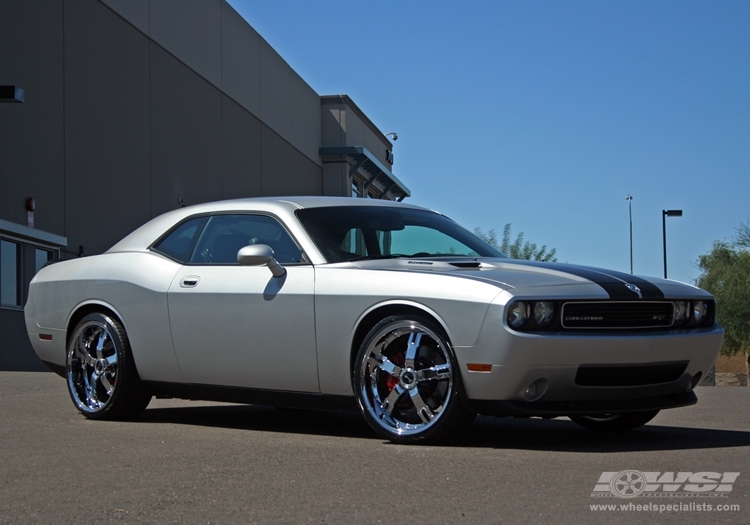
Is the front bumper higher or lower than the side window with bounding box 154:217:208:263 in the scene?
lower

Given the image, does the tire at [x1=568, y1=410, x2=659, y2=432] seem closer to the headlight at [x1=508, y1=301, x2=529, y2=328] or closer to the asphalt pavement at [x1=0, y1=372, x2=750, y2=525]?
the asphalt pavement at [x1=0, y1=372, x2=750, y2=525]

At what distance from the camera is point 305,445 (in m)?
5.75

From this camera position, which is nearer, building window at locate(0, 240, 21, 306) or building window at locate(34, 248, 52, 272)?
building window at locate(0, 240, 21, 306)

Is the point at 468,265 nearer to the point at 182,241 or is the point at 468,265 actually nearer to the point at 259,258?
Result: the point at 259,258

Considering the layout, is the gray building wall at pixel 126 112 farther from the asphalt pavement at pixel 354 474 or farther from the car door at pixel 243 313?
the asphalt pavement at pixel 354 474

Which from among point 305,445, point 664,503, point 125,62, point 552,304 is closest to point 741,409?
point 552,304

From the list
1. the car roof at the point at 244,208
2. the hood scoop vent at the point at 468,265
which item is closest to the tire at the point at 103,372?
the car roof at the point at 244,208

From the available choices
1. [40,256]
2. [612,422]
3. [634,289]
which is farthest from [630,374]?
[40,256]

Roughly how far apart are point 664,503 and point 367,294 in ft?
7.83

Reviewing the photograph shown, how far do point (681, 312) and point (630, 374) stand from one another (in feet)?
1.79

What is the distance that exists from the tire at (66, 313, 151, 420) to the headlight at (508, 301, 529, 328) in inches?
111

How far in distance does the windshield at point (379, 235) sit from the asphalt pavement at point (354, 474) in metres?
1.07

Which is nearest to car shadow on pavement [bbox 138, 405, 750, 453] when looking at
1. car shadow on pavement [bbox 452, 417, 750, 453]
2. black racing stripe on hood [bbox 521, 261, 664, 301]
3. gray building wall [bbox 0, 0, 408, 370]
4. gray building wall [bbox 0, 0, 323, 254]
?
car shadow on pavement [bbox 452, 417, 750, 453]

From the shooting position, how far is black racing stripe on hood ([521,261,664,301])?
18.8 feet
